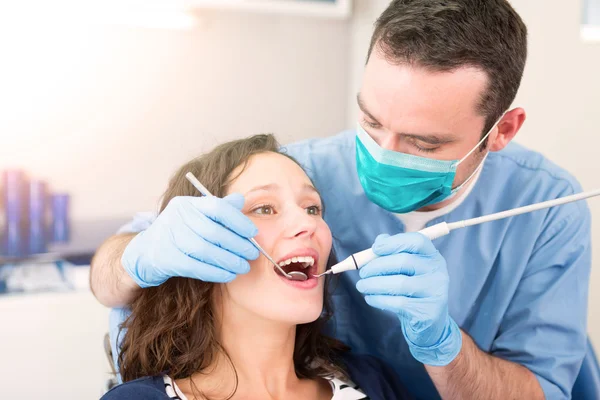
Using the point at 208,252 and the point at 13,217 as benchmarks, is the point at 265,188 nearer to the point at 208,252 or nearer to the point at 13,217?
the point at 208,252

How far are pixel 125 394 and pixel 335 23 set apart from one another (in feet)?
8.64

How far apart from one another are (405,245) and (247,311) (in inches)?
16.1

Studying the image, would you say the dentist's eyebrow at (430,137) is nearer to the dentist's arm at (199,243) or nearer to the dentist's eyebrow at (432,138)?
the dentist's eyebrow at (432,138)

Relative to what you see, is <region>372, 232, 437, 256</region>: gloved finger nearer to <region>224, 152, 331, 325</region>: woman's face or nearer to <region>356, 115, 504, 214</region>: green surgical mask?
<region>224, 152, 331, 325</region>: woman's face

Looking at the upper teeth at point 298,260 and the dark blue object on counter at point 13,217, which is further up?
the upper teeth at point 298,260

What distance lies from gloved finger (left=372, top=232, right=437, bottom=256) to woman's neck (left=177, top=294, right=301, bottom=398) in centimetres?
32

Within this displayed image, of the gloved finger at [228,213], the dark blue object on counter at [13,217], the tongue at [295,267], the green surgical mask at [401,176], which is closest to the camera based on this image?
the gloved finger at [228,213]

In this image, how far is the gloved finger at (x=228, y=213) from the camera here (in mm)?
1249

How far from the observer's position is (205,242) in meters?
1.26

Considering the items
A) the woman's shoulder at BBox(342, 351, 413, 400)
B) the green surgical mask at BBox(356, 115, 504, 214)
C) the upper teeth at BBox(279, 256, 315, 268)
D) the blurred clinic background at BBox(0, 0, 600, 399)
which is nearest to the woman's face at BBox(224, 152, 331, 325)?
the upper teeth at BBox(279, 256, 315, 268)

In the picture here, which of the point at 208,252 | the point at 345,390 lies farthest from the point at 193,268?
the point at 345,390

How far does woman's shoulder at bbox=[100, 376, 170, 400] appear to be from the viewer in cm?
128

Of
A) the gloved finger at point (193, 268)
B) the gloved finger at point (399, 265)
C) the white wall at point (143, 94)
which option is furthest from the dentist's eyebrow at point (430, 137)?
the white wall at point (143, 94)

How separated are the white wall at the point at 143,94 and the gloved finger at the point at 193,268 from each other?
5.12 ft
